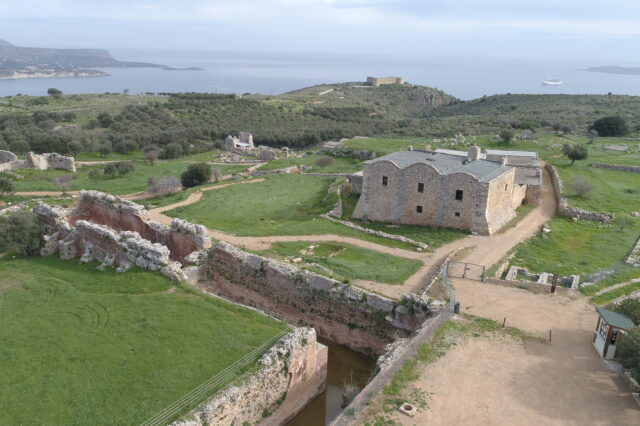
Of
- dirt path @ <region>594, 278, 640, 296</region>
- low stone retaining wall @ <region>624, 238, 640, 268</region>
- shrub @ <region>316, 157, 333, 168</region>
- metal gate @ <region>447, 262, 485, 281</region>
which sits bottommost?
metal gate @ <region>447, 262, 485, 281</region>

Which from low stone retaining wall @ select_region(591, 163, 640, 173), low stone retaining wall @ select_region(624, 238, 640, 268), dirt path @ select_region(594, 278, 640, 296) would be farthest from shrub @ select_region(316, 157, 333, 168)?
dirt path @ select_region(594, 278, 640, 296)

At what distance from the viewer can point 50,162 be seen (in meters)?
54.5

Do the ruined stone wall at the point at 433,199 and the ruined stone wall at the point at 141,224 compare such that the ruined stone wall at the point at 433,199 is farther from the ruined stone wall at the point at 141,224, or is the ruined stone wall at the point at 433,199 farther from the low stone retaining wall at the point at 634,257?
the ruined stone wall at the point at 141,224

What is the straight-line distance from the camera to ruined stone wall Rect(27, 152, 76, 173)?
53.5 m

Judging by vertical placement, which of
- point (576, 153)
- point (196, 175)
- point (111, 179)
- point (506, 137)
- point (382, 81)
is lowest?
point (111, 179)

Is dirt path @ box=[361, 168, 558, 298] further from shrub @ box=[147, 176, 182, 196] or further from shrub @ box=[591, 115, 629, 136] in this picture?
shrub @ box=[591, 115, 629, 136]

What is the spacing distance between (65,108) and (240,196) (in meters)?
74.9

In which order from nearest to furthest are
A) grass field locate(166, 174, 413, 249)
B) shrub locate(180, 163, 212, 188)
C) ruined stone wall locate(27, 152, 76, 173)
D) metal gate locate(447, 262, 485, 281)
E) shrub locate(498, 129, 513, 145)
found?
metal gate locate(447, 262, 485, 281) → grass field locate(166, 174, 413, 249) → shrub locate(180, 163, 212, 188) → shrub locate(498, 129, 513, 145) → ruined stone wall locate(27, 152, 76, 173)

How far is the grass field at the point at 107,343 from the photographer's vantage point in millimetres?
13242

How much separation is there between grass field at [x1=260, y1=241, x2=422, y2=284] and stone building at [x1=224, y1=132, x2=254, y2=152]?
4540cm

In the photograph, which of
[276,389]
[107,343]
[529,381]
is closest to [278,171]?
[107,343]

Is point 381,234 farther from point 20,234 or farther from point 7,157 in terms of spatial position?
point 7,157

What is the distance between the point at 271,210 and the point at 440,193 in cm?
1263

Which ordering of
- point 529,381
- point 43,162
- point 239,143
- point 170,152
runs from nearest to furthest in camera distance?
point 529,381, point 43,162, point 170,152, point 239,143
